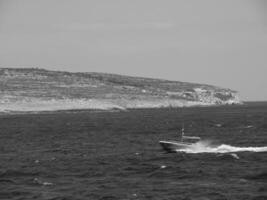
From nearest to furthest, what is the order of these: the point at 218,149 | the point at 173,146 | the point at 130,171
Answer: the point at 130,171 → the point at 173,146 → the point at 218,149

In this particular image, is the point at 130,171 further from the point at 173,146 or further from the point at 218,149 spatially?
the point at 218,149

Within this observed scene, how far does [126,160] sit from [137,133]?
42.8 m

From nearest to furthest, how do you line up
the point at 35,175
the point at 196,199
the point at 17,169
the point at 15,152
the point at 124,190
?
the point at 196,199, the point at 124,190, the point at 35,175, the point at 17,169, the point at 15,152

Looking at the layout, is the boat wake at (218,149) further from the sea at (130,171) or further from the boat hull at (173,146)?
the boat hull at (173,146)

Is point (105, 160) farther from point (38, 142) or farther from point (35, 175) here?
point (38, 142)

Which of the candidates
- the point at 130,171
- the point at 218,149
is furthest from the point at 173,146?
the point at 130,171

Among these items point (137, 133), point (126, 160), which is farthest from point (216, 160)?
point (137, 133)

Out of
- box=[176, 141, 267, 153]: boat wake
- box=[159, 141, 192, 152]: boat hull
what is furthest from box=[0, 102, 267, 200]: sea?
box=[159, 141, 192, 152]: boat hull

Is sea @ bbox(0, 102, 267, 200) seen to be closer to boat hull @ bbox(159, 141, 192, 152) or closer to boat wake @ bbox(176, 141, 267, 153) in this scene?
boat wake @ bbox(176, 141, 267, 153)

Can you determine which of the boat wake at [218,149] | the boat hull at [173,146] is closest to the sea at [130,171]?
the boat wake at [218,149]

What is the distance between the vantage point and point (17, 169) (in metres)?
56.6

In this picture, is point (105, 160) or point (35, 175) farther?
point (105, 160)

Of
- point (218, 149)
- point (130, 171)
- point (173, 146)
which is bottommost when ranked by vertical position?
point (130, 171)

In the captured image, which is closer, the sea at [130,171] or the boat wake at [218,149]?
the sea at [130,171]
